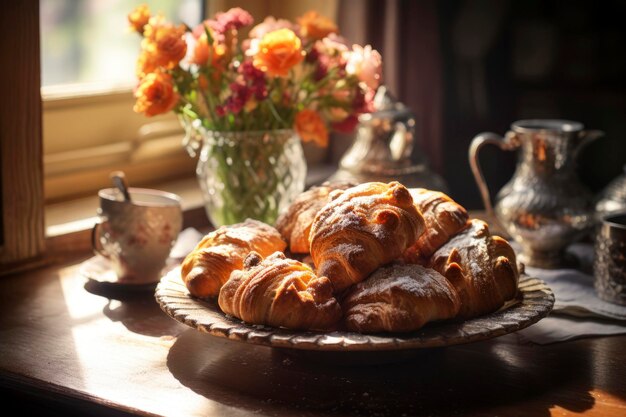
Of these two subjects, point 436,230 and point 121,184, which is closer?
point 436,230

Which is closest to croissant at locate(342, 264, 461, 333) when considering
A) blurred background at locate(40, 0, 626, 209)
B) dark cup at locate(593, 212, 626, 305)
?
dark cup at locate(593, 212, 626, 305)

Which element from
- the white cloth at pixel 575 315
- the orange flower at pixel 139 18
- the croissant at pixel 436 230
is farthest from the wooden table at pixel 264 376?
the orange flower at pixel 139 18

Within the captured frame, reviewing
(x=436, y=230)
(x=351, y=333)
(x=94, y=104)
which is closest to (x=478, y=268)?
(x=436, y=230)

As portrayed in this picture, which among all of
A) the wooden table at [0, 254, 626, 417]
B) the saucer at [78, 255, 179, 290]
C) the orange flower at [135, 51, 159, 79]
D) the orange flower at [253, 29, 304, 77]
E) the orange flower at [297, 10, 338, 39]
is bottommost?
the wooden table at [0, 254, 626, 417]

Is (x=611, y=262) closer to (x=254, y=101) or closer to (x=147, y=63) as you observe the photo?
(x=254, y=101)

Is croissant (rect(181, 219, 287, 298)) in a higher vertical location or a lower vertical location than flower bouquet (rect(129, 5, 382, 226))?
lower

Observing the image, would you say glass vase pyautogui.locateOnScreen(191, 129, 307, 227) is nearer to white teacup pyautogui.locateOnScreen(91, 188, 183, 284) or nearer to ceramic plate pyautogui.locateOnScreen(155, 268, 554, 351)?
white teacup pyautogui.locateOnScreen(91, 188, 183, 284)

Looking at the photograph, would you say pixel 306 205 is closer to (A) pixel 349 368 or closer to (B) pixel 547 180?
(A) pixel 349 368

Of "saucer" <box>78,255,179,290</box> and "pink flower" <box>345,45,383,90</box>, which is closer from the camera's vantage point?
"saucer" <box>78,255,179,290</box>

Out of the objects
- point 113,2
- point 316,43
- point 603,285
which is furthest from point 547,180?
point 113,2
